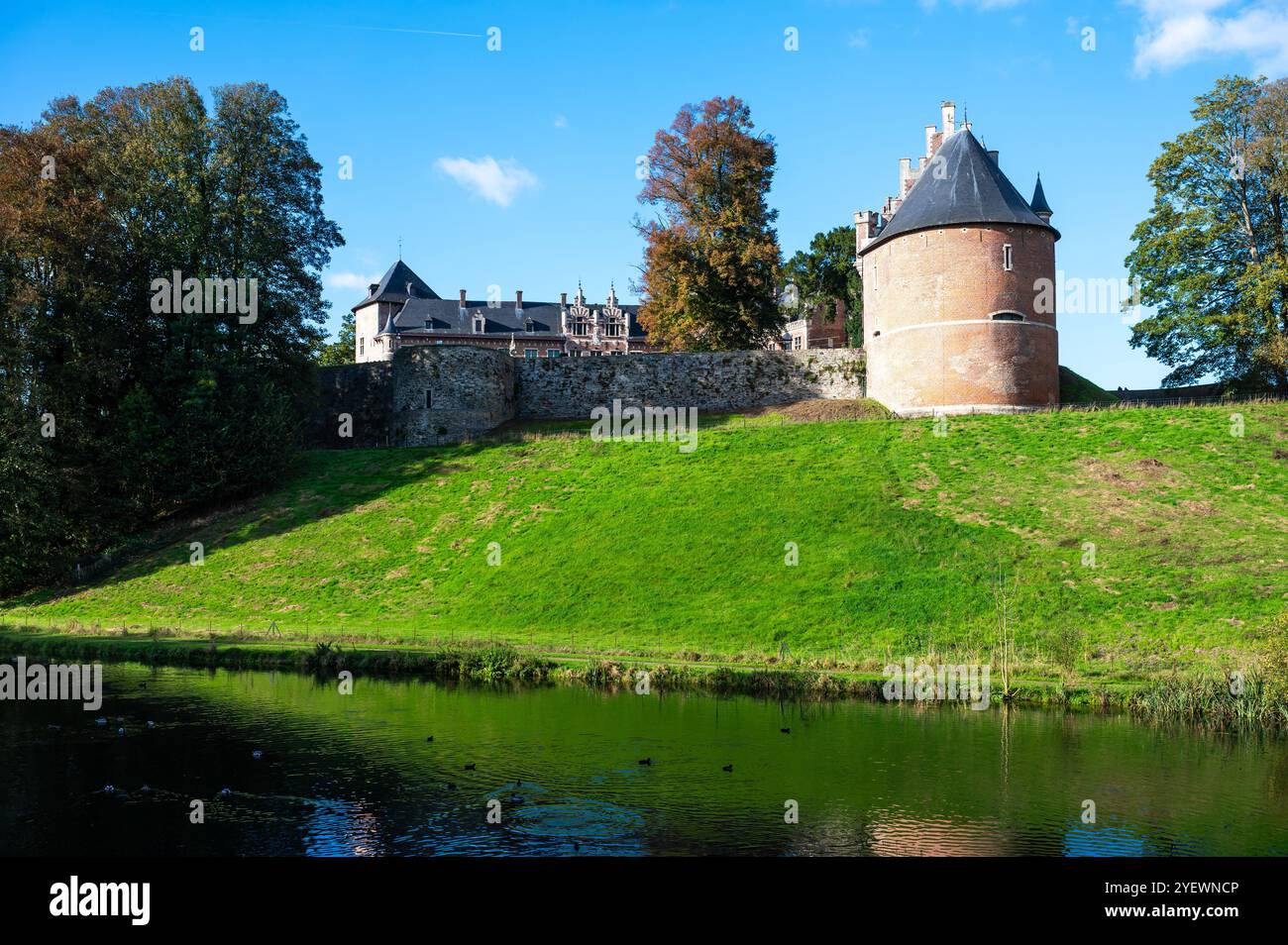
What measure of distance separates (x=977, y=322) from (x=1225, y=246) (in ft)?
39.1

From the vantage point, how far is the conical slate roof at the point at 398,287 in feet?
291

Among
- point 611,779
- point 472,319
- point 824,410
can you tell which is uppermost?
point 472,319

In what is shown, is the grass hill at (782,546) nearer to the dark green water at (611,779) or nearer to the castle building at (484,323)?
the dark green water at (611,779)

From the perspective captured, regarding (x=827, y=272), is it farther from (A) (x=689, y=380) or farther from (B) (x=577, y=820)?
(B) (x=577, y=820)

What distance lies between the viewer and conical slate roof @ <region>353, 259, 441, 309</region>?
88562 millimetres

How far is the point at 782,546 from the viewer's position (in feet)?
107

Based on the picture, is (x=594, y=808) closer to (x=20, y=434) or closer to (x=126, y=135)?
(x=20, y=434)

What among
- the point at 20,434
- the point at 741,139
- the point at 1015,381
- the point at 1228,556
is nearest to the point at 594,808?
the point at 1228,556

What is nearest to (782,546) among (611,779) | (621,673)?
(621,673)

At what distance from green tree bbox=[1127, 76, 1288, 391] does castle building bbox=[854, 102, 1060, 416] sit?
592 cm

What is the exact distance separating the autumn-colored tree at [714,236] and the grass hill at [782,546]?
10652 mm

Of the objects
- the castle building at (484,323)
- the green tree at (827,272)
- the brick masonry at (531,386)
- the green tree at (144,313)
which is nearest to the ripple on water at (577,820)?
the green tree at (144,313)
